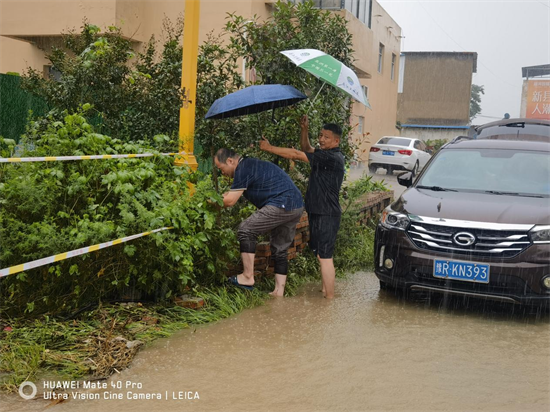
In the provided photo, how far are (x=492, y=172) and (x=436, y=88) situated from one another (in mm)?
50854

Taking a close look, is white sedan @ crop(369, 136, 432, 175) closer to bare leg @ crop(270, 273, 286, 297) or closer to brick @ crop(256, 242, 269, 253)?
brick @ crop(256, 242, 269, 253)

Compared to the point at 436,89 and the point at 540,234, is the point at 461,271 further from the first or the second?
the point at 436,89

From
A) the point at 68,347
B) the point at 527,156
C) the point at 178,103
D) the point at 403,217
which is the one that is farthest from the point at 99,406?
the point at 527,156

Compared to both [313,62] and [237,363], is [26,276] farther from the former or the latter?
[313,62]

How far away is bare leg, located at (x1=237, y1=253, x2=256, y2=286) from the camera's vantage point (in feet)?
21.1

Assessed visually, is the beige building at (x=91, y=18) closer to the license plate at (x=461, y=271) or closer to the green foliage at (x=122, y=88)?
the green foliage at (x=122, y=88)

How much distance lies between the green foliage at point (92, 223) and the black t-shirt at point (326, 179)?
1.28 meters

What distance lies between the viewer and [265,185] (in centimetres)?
650

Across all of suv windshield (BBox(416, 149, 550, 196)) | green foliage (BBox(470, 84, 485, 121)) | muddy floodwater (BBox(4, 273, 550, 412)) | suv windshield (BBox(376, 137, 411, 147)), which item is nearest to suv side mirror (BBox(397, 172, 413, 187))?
suv windshield (BBox(416, 149, 550, 196))

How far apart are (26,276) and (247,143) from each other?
3391mm

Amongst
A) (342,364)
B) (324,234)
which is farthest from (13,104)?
(342,364)

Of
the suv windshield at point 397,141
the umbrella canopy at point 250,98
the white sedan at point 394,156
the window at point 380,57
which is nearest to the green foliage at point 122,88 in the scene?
the umbrella canopy at point 250,98

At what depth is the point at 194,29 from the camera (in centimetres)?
657

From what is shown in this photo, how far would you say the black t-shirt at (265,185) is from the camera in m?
6.37
